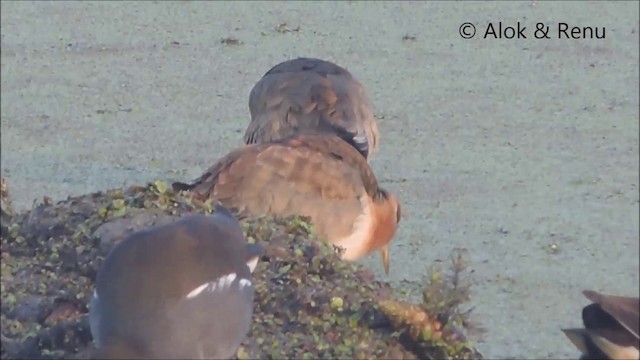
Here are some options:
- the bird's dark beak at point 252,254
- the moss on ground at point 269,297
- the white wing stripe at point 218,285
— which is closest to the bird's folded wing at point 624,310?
the moss on ground at point 269,297

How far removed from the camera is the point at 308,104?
6531 millimetres

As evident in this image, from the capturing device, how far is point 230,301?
11.2 ft

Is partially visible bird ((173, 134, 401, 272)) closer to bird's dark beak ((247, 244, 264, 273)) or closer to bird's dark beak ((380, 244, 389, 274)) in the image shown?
bird's dark beak ((380, 244, 389, 274))

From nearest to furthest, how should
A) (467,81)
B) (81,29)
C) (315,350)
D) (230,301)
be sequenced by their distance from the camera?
(230,301), (315,350), (467,81), (81,29)

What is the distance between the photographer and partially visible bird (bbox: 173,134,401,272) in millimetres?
5039

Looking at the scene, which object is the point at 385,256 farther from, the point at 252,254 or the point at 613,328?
the point at 252,254

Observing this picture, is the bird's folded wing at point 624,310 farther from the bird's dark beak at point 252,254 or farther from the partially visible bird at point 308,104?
the partially visible bird at point 308,104

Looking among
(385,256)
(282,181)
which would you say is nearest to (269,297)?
(282,181)

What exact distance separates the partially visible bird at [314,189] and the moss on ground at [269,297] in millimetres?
547

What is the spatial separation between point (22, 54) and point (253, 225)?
3.40 meters

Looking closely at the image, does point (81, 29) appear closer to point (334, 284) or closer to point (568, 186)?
point (568, 186)

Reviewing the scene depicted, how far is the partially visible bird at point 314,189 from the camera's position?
5.04 m

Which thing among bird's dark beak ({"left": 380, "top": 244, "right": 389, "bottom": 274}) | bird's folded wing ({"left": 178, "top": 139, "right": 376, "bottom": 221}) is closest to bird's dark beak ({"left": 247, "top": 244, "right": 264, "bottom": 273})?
bird's folded wing ({"left": 178, "top": 139, "right": 376, "bottom": 221})

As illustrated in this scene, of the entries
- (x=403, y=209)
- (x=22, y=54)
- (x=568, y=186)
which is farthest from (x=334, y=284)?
(x=22, y=54)
